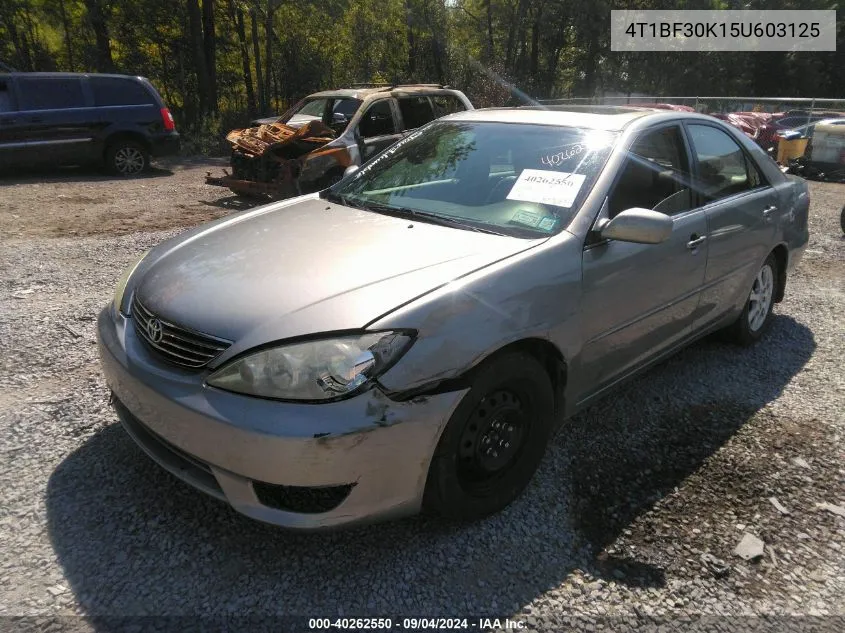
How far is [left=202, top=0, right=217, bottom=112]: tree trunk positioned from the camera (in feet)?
60.5

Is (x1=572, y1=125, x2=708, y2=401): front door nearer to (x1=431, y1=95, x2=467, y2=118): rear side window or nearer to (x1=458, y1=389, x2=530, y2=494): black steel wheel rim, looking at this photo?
(x1=458, y1=389, x2=530, y2=494): black steel wheel rim

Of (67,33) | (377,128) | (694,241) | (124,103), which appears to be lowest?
(694,241)

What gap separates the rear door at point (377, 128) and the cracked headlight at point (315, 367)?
281 inches

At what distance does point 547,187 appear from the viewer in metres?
2.97

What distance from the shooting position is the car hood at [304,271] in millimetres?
2189

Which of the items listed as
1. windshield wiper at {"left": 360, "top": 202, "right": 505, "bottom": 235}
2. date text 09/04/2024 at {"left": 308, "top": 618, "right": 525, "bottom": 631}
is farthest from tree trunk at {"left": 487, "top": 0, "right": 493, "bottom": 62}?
date text 09/04/2024 at {"left": 308, "top": 618, "right": 525, "bottom": 631}

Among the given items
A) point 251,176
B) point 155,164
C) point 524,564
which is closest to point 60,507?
point 524,564

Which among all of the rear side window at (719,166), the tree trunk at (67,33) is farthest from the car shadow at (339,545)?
the tree trunk at (67,33)

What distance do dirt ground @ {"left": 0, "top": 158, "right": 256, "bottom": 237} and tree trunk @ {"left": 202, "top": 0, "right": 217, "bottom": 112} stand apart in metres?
6.79

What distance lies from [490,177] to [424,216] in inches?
17.2

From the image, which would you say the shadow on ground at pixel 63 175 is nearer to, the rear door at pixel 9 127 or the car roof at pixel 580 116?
the rear door at pixel 9 127

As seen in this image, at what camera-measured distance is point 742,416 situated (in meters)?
3.54

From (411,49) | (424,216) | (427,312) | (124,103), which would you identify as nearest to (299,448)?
(427,312)

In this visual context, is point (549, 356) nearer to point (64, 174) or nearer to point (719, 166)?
point (719, 166)
